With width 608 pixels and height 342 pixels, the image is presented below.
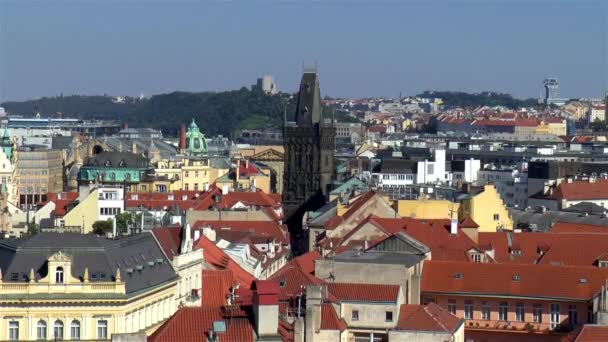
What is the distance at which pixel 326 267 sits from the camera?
210 ft

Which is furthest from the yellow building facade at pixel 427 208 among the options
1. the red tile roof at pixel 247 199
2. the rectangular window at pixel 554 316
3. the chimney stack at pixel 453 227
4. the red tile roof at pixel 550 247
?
the rectangular window at pixel 554 316

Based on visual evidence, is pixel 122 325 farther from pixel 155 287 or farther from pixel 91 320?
pixel 155 287

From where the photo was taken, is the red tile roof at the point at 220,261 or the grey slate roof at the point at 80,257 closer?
the grey slate roof at the point at 80,257

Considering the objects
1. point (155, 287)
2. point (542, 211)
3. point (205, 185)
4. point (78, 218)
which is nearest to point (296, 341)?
point (155, 287)

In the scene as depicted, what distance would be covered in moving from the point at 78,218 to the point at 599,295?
4278 centimetres

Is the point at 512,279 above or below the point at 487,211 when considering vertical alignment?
above

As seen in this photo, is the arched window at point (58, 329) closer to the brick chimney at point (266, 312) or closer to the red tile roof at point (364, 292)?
the brick chimney at point (266, 312)

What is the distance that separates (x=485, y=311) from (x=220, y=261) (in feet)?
33.3

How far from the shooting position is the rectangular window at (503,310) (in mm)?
66000

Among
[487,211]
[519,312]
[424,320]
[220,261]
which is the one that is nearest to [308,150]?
[487,211]

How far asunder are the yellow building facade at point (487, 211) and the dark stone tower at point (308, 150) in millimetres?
26384

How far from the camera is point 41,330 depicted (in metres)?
49.2

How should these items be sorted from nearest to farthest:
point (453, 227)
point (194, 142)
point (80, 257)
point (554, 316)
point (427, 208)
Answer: point (80, 257) → point (554, 316) → point (453, 227) → point (427, 208) → point (194, 142)

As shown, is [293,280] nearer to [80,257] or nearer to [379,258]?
[379,258]
